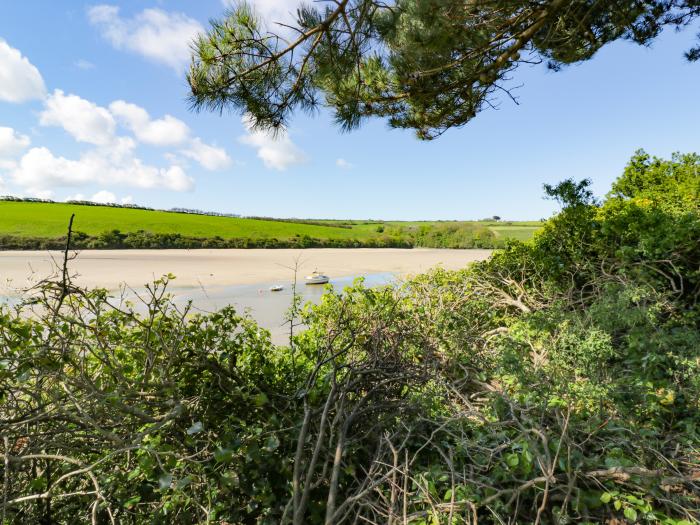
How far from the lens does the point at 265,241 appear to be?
114 feet

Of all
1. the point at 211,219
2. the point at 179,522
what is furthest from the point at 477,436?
the point at 211,219

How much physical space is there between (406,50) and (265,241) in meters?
31.4

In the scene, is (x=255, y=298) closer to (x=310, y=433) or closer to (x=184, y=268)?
(x=184, y=268)

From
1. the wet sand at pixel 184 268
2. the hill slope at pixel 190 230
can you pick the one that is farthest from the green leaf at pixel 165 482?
the hill slope at pixel 190 230

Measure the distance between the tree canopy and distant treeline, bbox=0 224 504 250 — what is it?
16943 mm

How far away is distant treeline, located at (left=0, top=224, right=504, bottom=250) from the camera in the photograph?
26.1m

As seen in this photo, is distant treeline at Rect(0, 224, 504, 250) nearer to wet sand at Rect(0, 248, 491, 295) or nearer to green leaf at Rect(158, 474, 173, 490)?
wet sand at Rect(0, 248, 491, 295)

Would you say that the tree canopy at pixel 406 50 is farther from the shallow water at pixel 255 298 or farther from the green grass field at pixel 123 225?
the green grass field at pixel 123 225

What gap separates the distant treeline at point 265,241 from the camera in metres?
26.1

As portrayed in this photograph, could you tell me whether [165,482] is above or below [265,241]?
below

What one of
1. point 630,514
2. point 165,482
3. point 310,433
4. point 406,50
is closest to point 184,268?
point 406,50

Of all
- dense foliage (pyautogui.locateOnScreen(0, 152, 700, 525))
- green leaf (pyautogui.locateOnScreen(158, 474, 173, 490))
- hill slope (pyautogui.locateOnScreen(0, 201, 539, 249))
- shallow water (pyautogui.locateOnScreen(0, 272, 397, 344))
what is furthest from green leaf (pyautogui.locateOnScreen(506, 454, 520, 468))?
hill slope (pyautogui.locateOnScreen(0, 201, 539, 249))

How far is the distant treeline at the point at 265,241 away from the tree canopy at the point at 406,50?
16.9m

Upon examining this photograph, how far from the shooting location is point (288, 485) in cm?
176
